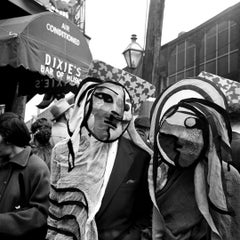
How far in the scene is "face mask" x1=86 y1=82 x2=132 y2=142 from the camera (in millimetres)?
1901

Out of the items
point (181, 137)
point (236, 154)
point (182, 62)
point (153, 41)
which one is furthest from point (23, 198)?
point (182, 62)

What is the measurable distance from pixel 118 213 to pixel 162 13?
15.6 ft

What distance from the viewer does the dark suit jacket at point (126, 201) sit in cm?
179

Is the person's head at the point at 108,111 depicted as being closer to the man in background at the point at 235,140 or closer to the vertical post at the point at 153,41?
the man in background at the point at 235,140

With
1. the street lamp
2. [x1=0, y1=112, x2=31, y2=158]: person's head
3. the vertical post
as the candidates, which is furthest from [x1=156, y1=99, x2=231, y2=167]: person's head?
the street lamp

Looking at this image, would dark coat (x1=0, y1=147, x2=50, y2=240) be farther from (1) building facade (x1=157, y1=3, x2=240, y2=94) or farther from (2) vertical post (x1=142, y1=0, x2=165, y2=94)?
(1) building facade (x1=157, y1=3, x2=240, y2=94)

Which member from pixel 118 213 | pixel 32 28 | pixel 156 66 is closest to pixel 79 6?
pixel 156 66

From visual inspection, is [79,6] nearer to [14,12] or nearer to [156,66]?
[14,12]

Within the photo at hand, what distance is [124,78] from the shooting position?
2.11m

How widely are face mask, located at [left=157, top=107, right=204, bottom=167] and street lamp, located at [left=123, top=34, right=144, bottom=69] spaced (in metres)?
6.11

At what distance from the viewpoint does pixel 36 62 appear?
428 centimetres

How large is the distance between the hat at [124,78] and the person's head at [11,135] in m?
0.63

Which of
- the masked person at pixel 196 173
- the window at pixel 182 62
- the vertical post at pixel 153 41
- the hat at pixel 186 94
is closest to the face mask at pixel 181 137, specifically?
the masked person at pixel 196 173

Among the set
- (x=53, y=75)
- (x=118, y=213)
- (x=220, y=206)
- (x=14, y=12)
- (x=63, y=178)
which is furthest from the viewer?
(x=14, y=12)
